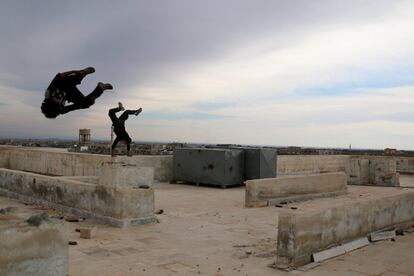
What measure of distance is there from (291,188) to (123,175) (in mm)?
5636

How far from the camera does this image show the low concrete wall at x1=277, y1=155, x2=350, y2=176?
2084 centimetres

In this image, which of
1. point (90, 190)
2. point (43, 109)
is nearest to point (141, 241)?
point (90, 190)

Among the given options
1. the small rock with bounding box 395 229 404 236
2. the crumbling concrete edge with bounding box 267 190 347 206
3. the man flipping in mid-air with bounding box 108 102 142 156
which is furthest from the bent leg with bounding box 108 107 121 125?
the small rock with bounding box 395 229 404 236

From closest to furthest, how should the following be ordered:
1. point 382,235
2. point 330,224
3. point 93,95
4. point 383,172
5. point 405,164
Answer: point 93,95 → point 330,224 → point 382,235 → point 383,172 → point 405,164

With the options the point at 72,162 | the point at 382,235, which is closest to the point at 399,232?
the point at 382,235

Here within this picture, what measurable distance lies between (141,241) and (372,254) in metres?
3.74

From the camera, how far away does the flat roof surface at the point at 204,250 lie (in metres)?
5.69

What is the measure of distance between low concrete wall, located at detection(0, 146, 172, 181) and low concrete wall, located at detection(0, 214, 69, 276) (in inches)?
373

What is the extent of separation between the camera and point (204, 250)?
6715 mm

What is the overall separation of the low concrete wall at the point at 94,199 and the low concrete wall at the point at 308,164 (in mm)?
12401

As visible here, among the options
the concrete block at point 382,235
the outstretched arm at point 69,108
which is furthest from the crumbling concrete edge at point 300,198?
the outstretched arm at point 69,108

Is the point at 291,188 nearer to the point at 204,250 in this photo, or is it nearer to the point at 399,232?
the point at 399,232

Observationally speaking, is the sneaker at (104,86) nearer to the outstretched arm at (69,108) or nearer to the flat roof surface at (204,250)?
the outstretched arm at (69,108)

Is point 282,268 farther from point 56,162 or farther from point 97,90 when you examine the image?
point 56,162
